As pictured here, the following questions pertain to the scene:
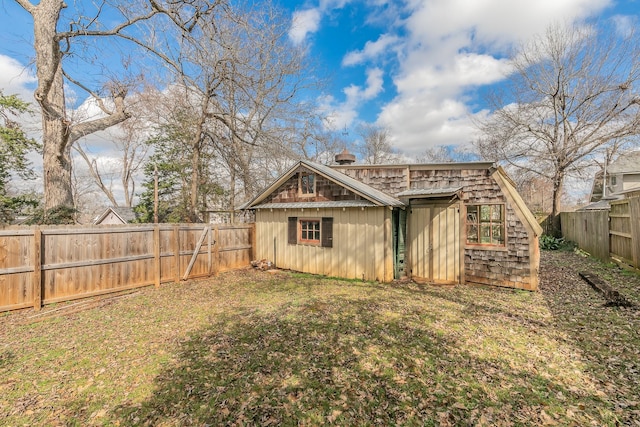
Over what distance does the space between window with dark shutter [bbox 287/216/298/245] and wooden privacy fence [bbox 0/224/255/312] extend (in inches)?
93.1

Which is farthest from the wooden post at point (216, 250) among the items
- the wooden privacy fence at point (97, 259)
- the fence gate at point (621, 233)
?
the fence gate at point (621, 233)

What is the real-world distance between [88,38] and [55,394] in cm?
900

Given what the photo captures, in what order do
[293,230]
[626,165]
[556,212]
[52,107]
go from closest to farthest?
[52,107] → [293,230] → [556,212] → [626,165]

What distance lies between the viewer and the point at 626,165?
68.3 feet

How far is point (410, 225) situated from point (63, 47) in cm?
1127

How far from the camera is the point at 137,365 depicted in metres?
3.77

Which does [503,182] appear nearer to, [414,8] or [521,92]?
[414,8]

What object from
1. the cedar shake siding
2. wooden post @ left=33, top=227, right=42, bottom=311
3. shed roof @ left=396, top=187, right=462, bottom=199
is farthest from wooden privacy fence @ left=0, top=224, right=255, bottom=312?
the cedar shake siding

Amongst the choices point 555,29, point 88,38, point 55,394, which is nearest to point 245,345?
point 55,394

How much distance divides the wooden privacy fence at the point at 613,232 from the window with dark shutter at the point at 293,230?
9.94 meters

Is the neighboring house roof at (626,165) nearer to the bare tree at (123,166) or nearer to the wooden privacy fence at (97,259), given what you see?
Answer: the wooden privacy fence at (97,259)

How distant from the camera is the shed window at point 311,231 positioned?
30.7 feet

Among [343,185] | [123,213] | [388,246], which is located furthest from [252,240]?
[123,213]

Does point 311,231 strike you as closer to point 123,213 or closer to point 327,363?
point 327,363
